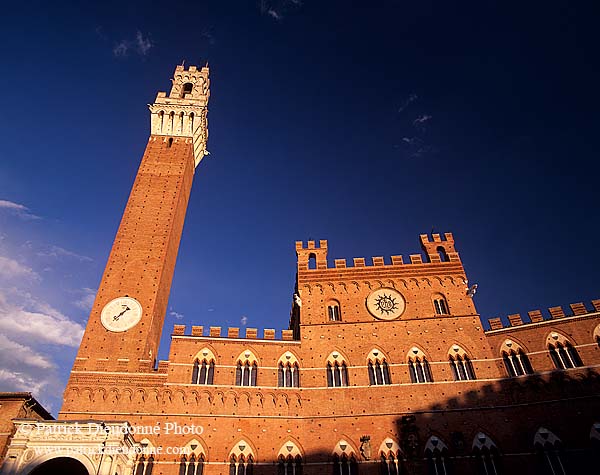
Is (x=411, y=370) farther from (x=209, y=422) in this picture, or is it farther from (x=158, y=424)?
(x=158, y=424)

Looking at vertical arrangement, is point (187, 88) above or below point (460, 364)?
above

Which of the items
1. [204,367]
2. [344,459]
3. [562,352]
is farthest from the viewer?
[204,367]

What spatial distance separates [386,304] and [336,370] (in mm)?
5450

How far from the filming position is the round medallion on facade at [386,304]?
27844 millimetres

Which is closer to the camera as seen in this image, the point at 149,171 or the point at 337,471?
the point at 337,471

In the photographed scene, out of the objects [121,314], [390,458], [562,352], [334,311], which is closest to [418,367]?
[390,458]

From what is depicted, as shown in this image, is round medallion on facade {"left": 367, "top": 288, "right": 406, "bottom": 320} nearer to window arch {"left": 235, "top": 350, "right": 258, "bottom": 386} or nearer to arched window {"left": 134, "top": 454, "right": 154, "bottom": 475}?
window arch {"left": 235, "top": 350, "right": 258, "bottom": 386}

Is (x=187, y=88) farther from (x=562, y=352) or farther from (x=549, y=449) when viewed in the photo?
(x=549, y=449)

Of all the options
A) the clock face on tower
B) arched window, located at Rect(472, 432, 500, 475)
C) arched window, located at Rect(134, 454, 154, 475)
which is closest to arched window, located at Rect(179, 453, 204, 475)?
arched window, located at Rect(134, 454, 154, 475)

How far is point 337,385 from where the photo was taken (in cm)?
2541

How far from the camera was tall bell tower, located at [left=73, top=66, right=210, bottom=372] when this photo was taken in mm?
25141

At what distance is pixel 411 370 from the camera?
25656 mm

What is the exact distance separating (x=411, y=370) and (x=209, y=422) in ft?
38.5

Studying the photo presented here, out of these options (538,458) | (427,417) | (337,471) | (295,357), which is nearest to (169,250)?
(295,357)
